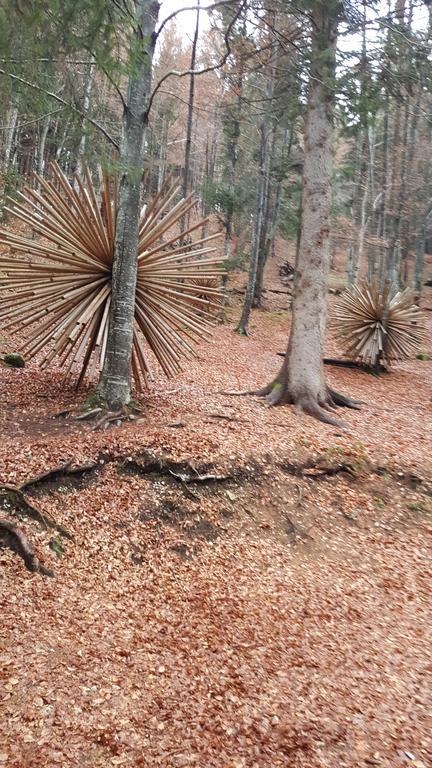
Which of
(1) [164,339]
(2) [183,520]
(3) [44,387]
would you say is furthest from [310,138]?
(2) [183,520]

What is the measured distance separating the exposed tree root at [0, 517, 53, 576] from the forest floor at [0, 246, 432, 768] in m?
0.06

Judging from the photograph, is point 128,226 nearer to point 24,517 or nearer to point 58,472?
point 58,472

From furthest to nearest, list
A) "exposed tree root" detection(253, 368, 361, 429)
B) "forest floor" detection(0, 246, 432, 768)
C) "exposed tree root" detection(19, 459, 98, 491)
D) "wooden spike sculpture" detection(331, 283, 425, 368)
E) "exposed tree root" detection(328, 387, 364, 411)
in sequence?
"wooden spike sculpture" detection(331, 283, 425, 368)
"exposed tree root" detection(328, 387, 364, 411)
"exposed tree root" detection(253, 368, 361, 429)
"exposed tree root" detection(19, 459, 98, 491)
"forest floor" detection(0, 246, 432, 768)

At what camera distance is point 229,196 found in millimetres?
18609

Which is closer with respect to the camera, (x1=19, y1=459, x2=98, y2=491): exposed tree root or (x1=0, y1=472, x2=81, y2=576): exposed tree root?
(x1=0, y1=472, x2=81, y2=576): exposed tree root

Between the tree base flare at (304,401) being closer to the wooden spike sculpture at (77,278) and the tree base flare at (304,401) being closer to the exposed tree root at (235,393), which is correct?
the exposed tree root at (235,393)

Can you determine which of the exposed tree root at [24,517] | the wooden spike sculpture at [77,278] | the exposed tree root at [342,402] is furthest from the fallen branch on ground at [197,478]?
the exposed tree root at [342,402]

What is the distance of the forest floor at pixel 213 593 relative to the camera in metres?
2.21

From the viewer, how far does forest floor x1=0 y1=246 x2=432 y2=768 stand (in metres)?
2.21

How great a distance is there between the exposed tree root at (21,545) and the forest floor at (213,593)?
0.06m

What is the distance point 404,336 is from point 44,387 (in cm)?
780

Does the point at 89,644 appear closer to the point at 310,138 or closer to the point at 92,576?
the point at 92,576

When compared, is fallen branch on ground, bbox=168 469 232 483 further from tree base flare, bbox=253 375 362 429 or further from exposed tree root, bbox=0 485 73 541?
tree base flare, bbox=253 375 362 429

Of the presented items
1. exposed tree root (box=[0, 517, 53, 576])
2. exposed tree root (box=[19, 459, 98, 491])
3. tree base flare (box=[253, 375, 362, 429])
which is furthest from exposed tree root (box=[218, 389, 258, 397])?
exposed tree root (box=[0, 517, 53, 576])
